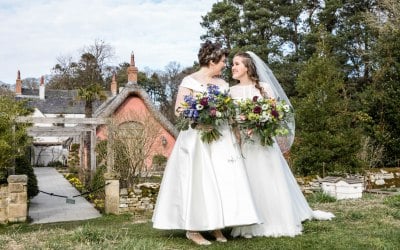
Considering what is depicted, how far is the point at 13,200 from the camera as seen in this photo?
11.1 meters

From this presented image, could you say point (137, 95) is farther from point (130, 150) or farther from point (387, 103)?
point (387, 103)

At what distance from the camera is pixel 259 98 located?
4.94 metres

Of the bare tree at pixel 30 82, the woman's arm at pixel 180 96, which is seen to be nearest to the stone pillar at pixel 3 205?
the woman's arm at pixel 180 96

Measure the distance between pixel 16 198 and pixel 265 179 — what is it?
8161 millimetres

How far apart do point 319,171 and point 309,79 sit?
125 inches

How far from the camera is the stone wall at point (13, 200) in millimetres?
10977

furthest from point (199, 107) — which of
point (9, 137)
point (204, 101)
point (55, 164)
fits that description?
point (55, 164)

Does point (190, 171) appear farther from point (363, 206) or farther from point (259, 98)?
point (363, 206)

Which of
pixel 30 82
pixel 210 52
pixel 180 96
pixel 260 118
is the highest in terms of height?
pixel 30 82

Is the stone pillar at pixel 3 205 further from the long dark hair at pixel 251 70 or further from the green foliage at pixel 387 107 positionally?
the green foliage at pixel 387 107

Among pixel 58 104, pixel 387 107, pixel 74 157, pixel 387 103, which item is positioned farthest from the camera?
pixel 58 104

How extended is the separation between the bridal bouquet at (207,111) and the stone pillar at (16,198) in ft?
25.5

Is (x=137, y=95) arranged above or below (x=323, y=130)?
above

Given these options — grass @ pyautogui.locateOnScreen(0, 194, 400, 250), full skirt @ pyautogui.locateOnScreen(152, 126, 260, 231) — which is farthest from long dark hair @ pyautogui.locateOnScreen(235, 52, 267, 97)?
grass @ pyautogui.locateOnScreen(0, 194, 400, 250)
